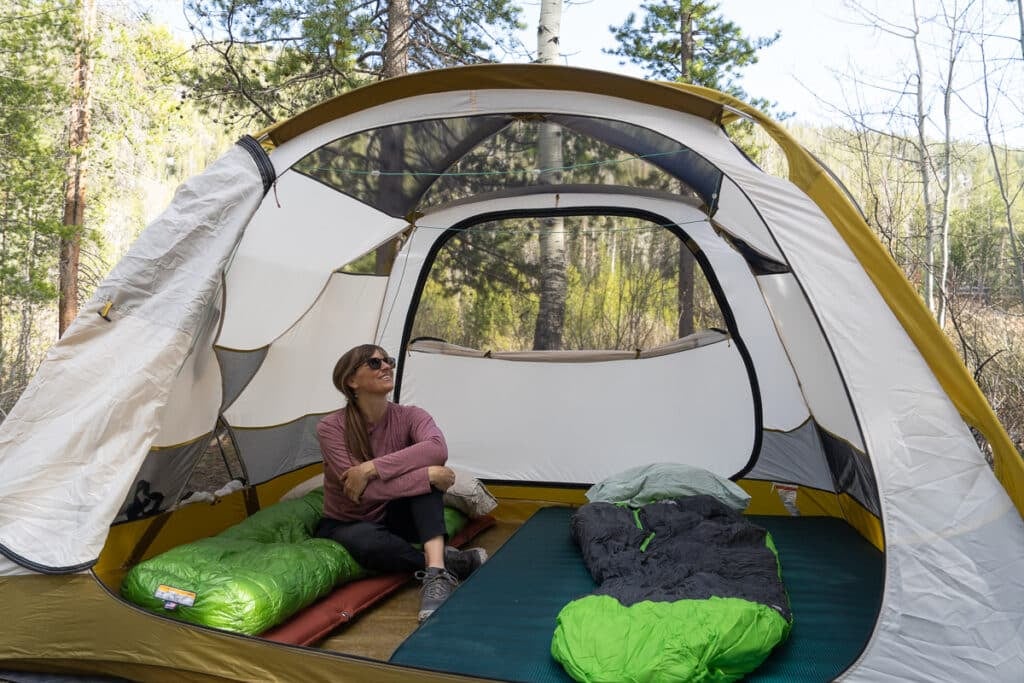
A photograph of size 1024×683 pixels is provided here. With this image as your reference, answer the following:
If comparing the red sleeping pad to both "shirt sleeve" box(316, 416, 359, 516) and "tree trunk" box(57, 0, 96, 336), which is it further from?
"tree trunk" box(57, 0, 96, 336)

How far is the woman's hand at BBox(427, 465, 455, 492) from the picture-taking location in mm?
2826

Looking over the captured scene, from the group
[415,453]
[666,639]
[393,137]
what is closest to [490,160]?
[393,137]

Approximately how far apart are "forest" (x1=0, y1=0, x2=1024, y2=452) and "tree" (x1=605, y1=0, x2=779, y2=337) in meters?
0.02

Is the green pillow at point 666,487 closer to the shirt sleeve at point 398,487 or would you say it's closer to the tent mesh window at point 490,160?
the shirt sleeve at point 398,487

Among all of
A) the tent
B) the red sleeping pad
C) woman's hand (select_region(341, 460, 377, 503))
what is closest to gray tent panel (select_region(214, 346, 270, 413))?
the tent

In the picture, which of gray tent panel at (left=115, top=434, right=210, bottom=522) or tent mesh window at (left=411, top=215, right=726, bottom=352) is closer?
gray tent panel at (left=115, top=434, right=210, bottom=522)

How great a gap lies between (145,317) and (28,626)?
921mm

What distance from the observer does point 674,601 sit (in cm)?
225

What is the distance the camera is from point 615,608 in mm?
2170

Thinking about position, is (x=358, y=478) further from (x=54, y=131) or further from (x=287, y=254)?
(x=54, y=131)

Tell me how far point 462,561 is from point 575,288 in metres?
1.57

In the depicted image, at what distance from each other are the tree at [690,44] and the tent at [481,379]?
4905 millimetres

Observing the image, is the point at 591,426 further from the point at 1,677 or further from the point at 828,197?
the point at 1,677

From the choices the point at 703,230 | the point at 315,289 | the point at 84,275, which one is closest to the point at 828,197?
the point at 703,230
